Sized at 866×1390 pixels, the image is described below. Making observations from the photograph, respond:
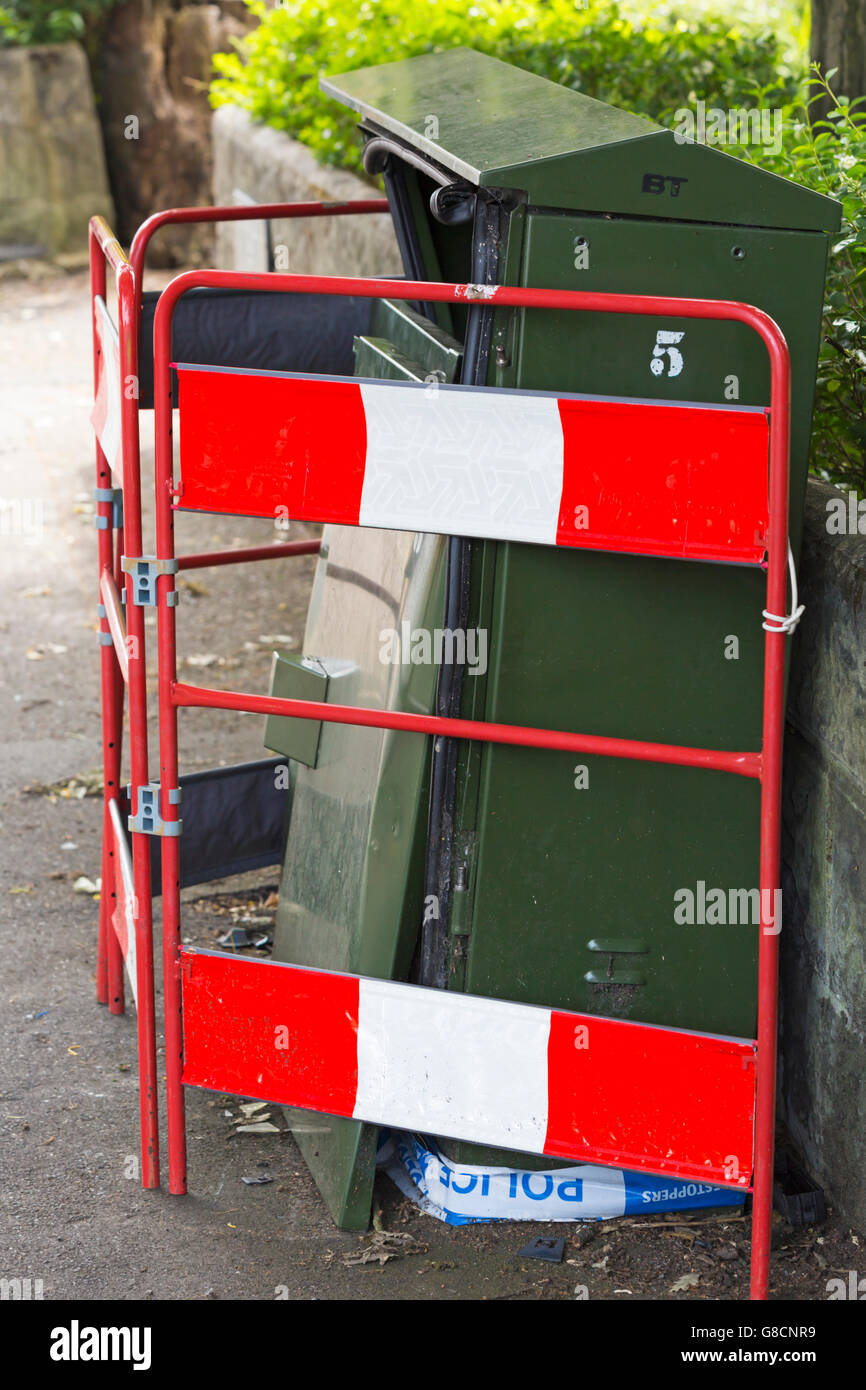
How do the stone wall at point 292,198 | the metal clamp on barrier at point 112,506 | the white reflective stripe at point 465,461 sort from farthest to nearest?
the stone wall at point 292,198 → the metal clamp on barrier at point 112,506 → the white reflective stripe at point 465,461

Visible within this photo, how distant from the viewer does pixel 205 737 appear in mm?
5086

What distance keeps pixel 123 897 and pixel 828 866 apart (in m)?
1.52

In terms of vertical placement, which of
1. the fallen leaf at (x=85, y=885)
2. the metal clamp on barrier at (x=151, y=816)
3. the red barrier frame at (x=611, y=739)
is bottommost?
the fallen leaf at (x=85, y=885)

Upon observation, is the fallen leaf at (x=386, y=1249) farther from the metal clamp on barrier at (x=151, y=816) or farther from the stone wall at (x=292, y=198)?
the stone wall at (x=292, y=198)

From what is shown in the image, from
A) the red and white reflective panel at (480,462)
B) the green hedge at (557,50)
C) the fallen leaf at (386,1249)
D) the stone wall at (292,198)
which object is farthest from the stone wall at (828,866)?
the stone wall at (292,198)

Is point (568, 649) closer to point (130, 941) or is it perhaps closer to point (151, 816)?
point (151, 816)

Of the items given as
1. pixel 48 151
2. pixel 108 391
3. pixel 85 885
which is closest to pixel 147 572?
pixel 108 391

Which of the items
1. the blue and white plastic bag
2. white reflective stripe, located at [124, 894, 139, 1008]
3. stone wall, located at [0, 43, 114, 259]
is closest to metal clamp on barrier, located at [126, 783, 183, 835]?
white reflective stripe, located at [124, 894, 139, 1008]

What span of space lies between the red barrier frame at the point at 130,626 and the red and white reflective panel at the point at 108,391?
28 mm

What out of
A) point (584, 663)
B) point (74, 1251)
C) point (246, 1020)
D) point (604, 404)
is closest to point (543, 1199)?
point (246, 1020)

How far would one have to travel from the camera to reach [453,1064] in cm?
268

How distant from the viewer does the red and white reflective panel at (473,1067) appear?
258 cm

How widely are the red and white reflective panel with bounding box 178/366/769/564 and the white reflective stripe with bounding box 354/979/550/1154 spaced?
0.86 m

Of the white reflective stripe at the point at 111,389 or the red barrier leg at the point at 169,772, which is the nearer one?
the red barrier leg at the point at 169,772
